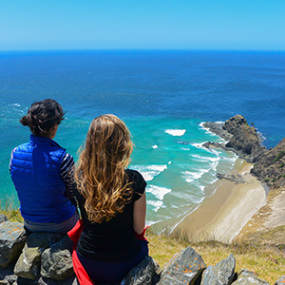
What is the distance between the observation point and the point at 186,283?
12.9ft

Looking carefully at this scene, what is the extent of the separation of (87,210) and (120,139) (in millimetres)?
925

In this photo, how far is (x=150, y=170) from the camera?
37438mm

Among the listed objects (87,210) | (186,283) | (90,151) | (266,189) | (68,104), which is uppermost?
(90,151)

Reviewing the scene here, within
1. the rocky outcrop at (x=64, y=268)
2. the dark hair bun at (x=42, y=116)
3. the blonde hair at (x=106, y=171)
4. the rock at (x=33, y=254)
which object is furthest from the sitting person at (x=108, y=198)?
the rock at (x=33, y=254)

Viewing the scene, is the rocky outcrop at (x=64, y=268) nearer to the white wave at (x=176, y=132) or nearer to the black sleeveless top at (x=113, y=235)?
the black sleeveless top at (x=113, y=235)

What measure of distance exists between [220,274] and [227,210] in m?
26.0

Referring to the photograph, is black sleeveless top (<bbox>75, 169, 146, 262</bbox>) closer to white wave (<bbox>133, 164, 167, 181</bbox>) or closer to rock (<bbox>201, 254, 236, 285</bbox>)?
rock (<bbox>201, 254, 236, 285</bbox>)

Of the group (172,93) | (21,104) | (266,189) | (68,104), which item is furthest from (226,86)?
(266,189)

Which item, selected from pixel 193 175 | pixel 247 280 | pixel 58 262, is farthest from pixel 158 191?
pixel 247 280

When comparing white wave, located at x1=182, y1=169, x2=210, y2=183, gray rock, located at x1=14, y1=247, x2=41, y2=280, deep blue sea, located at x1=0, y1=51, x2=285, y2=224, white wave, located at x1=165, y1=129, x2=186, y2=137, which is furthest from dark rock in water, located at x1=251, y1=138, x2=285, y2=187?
gray rock, located at x1=14, y1=247, x2=41, y2=280

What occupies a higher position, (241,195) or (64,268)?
(64,268)

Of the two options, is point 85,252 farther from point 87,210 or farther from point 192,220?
point 192,220

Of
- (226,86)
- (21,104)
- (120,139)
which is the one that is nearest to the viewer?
(120,139)

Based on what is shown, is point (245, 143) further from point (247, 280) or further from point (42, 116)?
point (42, 116)
